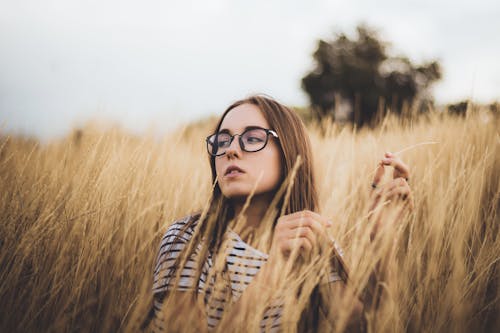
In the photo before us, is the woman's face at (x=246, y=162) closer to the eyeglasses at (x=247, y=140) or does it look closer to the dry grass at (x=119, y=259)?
the eyeglasses at (x=247, y=140)

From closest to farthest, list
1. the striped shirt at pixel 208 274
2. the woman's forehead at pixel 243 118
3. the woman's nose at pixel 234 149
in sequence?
the striped shirt at pixel 208 274
the woman's nose at pixel 234 149
the woman's forehead at pixel 243 118

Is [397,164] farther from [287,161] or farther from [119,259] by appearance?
[119,259]

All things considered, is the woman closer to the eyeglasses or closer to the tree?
the eyeglasses

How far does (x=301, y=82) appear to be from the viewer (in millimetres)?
21406

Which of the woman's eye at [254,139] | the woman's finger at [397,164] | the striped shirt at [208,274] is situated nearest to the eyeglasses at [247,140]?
the woman's eye at [254,139]

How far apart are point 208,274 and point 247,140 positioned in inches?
23.0

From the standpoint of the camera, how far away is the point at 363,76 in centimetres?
1989

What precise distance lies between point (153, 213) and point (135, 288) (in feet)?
1.85

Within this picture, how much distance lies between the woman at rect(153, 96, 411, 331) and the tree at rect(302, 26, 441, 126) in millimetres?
18721

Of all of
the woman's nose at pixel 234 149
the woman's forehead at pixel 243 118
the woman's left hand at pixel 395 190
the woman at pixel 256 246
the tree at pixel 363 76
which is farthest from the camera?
the tree at pixel 363 76

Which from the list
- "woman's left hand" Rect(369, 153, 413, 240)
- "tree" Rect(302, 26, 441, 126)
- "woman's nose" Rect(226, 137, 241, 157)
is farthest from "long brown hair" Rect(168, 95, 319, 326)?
"tree" Rect(302, 26, 441, 126)

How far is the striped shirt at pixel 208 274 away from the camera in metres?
1.19

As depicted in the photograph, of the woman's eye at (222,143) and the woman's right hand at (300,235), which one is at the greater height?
the woman's eye at (222,143)

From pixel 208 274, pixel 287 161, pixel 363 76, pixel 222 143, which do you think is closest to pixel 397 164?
pixel 287 161
